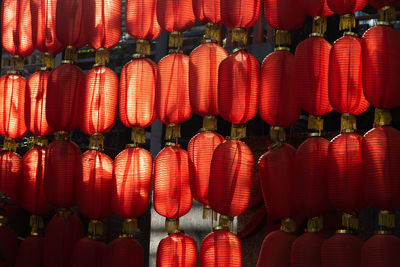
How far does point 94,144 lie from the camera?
596 cm

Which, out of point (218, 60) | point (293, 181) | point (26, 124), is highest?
point (218, 60)

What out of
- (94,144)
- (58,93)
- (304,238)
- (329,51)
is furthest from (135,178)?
(329,51)

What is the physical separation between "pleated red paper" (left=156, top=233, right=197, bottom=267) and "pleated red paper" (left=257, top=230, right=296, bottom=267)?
0.67 m

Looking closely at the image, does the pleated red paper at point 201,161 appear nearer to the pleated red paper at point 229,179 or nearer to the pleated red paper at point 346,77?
the pleated red paper at point 229,179

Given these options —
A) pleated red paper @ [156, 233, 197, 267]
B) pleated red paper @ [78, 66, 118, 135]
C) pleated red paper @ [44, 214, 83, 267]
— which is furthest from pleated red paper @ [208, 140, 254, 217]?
pleated red paper @ [44, 214, 83, 267]

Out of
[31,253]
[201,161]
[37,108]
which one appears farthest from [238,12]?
[31,253]

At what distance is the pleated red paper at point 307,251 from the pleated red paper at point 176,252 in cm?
95

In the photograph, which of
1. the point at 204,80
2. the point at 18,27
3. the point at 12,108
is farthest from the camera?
the point at 18,27

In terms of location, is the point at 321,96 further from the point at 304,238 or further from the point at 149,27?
the point at 149,27

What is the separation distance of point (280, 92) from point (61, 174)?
2.21m

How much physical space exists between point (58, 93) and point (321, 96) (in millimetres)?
2495

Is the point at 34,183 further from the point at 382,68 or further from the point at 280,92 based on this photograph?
the point at 382,68

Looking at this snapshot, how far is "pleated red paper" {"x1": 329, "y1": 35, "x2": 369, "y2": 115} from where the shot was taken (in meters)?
4.88

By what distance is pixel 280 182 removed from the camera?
5.07m
